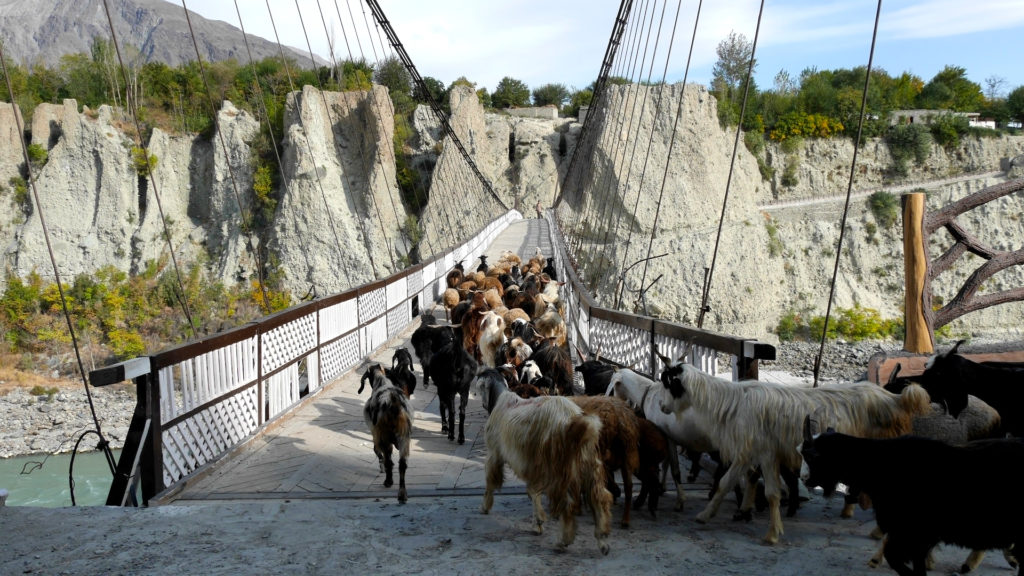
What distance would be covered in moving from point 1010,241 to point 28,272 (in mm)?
68053

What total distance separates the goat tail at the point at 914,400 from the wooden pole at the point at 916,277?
4.52m

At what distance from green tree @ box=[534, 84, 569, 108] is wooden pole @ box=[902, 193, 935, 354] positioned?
7297 cm

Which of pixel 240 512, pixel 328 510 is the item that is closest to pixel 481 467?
pixel 328 510

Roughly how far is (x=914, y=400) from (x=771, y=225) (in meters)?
52.8

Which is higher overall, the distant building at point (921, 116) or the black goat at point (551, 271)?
the distant building at point (921, 116)

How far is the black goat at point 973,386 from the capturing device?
4199 millimetres

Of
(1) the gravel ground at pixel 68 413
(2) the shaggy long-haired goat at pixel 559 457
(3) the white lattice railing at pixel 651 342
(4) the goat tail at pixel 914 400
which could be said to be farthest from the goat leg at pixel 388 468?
(1) the gravel ground at pixel 68 413

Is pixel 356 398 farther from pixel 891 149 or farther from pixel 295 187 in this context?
pixel 891 149

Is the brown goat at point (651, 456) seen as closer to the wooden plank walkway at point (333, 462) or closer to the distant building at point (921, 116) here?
the wooden plank walkway at point (333, 462)

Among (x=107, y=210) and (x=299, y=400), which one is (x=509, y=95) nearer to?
(x=107, y=210)

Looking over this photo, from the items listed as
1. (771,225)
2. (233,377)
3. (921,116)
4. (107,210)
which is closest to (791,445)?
(233,377)

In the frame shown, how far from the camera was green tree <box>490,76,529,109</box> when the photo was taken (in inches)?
2849

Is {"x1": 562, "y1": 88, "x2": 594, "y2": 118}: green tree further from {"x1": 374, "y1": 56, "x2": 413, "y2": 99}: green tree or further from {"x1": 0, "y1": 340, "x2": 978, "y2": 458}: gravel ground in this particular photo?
{"x1": 0, "y1": 340, "x2": 978, "y2": 458}: gravel ground

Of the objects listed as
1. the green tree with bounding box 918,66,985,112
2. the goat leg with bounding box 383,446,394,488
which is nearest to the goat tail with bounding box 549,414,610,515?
the goat leg with bounding box 383,446,394,488
